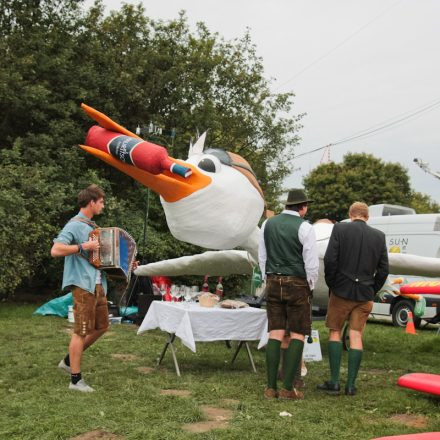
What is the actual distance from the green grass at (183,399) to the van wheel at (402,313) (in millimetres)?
5319

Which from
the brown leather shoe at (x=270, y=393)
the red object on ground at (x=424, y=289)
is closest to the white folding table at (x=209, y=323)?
the brown leather shoe at (x=270, y=393)

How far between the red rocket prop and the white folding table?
141cm

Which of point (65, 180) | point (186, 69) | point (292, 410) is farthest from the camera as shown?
point (186, 69)

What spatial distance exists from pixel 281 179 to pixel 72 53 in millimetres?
7625

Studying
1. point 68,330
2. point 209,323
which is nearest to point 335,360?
point 209,323

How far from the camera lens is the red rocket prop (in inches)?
206

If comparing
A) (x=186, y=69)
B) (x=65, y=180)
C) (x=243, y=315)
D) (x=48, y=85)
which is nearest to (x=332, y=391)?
(x=243, y=315)

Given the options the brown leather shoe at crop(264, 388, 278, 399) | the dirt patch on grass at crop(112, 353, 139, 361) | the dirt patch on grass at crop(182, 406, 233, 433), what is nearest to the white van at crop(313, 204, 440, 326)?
the dirt patch on grass at crop(112, 353, 139, 361)

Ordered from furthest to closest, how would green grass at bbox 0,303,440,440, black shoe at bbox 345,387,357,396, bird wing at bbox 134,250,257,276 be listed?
bird wing at bbox 134,250,257,276
black shoe at bbox 345,387,357,396
green grass at bbox 0,303,440,440

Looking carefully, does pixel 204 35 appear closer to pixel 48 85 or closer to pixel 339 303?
pixel 48 85

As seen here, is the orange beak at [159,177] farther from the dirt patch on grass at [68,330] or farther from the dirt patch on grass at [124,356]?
the dirt patch on grass at [68,330]

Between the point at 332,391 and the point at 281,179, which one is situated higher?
A: the point at 281,179

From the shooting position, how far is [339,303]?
5383 mm

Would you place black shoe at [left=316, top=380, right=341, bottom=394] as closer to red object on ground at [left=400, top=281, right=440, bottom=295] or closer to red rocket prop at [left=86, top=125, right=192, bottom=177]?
red rocket prop at [left=86, top=125, right=192, bottom=177]
